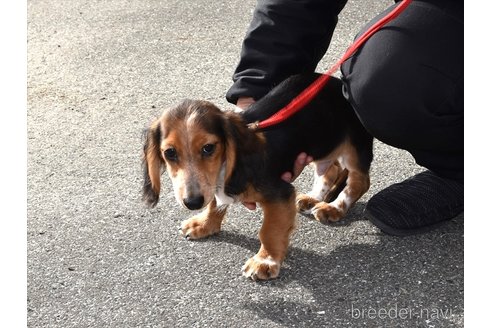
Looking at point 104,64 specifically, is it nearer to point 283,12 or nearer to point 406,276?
point 283,12

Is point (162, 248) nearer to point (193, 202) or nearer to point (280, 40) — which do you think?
point (193, 202)

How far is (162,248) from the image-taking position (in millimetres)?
3721

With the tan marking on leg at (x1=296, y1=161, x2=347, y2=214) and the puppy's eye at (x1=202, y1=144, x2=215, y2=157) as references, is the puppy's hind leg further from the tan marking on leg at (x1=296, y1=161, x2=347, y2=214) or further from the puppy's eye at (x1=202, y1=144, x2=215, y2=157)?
the puppy's eye at (x1=202, y1=144, x2=215, y2=157)

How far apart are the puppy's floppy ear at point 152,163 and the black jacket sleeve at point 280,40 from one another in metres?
0.75

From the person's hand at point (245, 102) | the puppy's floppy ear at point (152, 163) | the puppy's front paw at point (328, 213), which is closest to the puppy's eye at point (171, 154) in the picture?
the puppy's floppy ear at point (152, 163)

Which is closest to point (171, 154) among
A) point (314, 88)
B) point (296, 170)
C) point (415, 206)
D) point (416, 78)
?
point (296, 170)

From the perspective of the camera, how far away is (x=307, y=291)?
3344mm

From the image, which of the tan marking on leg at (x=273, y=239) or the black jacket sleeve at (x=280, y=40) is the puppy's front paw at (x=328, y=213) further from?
the black jacket sleeve at (x=280, y=40)

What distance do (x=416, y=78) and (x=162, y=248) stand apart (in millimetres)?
1354

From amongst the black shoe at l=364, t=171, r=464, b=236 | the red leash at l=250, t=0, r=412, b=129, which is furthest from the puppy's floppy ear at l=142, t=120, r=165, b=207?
the black shoe at l=364, t=171, r=464, b=236

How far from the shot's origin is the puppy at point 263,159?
3.19 metres

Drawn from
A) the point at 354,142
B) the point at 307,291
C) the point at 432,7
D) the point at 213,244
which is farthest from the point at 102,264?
the point at 432,7

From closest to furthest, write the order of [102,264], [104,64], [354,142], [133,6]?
1. [102,264]
2. [354,142]
3. [104,64]
4. [133,6]

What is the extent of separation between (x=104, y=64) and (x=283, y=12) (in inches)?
87.4
